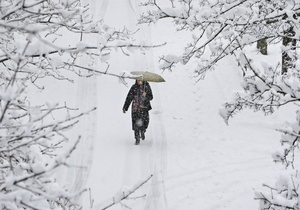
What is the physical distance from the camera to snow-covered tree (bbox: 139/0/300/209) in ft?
15.5

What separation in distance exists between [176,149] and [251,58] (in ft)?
20.6

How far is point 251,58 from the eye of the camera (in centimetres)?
620

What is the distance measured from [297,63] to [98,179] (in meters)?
5.92

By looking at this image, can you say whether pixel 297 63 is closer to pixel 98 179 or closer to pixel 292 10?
pixel 292 10

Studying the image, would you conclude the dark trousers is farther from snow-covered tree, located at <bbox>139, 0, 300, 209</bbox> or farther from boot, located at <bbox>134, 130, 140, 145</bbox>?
snow-covered tree, located at <bbox>139, 0, 300, 209</bbox>

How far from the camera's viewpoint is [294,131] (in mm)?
4691

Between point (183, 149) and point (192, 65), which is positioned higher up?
point (192, 65)

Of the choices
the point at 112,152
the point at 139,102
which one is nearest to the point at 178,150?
the point at 139,102

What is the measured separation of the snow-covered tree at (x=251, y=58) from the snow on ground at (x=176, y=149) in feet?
6.78

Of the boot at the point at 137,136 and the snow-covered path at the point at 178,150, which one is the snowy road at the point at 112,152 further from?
the boot at the point at 137,136

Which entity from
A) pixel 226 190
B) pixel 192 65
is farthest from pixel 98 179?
pixel 192 65

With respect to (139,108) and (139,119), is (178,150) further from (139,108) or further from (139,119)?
(139,108)

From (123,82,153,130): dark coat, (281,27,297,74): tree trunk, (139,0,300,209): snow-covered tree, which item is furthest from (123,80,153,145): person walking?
(281,27,297,74): tree trunk

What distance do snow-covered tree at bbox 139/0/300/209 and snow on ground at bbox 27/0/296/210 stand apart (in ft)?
6.78
